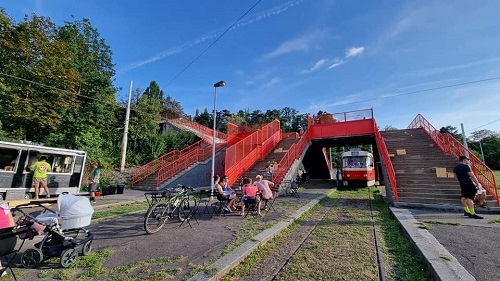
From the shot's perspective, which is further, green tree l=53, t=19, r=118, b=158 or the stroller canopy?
green tree l=53, t=19, r=118, b=158

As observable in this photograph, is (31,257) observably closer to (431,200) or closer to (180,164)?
(431,200)

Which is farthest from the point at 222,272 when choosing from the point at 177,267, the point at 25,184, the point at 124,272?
the point at 25,184

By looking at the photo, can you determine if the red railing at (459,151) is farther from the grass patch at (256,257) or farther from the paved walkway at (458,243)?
the grass patch at (256,257)

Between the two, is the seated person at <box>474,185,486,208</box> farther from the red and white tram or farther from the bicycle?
the red and white tram

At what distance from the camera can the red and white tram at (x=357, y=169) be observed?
59.6 ft

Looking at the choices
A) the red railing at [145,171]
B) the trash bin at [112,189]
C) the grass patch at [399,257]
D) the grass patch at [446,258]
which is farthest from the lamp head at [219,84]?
the grass patch at [446,258]

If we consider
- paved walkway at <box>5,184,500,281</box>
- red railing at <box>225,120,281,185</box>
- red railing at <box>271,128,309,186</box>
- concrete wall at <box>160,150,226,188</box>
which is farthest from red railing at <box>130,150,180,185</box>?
paved walkway at <box>5,184,500,281</box>

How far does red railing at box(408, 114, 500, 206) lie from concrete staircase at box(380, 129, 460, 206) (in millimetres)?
333

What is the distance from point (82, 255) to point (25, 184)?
27.3 feet

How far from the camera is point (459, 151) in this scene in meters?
11.6

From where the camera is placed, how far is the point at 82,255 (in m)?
4.14

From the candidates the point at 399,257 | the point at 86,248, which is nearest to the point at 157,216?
the point at 86,248

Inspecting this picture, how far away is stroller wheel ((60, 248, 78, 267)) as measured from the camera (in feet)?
12.0

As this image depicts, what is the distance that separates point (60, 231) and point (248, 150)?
41.7ft
